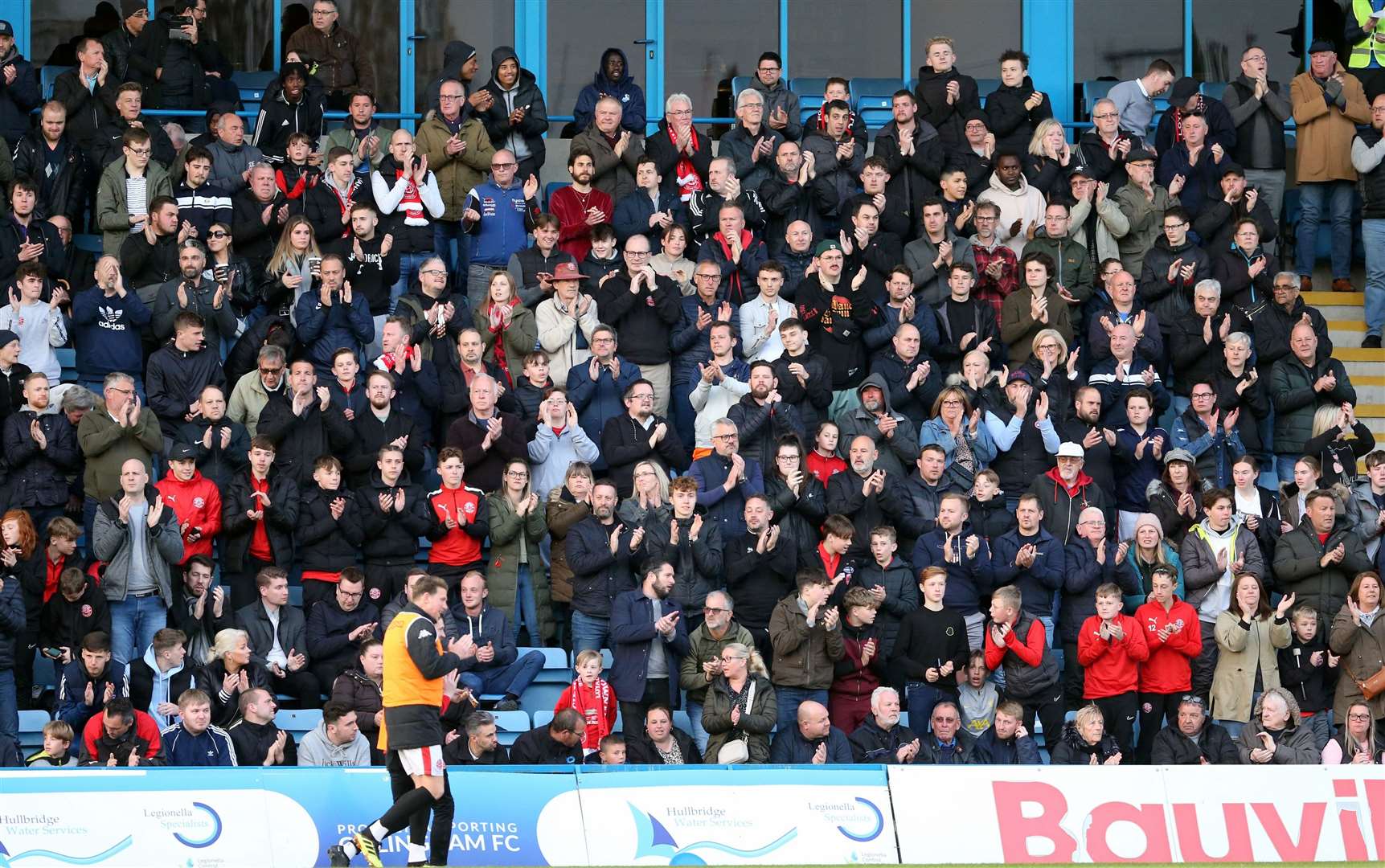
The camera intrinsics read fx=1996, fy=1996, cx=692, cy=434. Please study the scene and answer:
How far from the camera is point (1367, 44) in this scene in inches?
770

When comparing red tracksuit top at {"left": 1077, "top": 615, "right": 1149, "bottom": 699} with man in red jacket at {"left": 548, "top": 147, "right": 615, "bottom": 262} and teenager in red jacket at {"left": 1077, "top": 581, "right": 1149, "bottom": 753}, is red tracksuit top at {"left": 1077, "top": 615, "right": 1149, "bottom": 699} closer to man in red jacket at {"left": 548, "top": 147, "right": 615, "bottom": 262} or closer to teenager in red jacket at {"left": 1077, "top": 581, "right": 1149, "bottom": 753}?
teenager in red jacket at {"left": 1077, "top": 581, "right": 1149, "bottom": 753}

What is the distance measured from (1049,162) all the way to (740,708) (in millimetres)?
6633

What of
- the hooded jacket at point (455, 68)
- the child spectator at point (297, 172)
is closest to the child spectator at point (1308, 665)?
the hooded jacket at point (455, 68)

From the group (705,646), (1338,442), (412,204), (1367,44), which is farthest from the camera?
(1367,44)

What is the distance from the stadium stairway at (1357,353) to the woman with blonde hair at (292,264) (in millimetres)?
9042

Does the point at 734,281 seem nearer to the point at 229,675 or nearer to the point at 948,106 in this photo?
the point at 948,106

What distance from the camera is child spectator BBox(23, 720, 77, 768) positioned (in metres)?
12.9

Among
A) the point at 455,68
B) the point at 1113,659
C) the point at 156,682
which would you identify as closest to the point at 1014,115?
the point at 455,68

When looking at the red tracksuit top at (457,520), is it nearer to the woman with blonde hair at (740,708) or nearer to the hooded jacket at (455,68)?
the woman with blonde hair at (740,708)

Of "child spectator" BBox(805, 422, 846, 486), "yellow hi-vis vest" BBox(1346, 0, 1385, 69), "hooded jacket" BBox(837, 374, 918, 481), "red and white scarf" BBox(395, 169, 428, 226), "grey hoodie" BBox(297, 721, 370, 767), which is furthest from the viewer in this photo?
"yellow hi-vis vest" BBox(1346, 0, 1385, 69)

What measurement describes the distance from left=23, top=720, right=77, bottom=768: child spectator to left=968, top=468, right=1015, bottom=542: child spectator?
22.2 feet

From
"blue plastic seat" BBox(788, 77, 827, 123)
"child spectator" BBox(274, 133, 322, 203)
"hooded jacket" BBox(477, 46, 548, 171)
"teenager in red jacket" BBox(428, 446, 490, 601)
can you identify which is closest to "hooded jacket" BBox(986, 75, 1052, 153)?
"blue plastic seat" BBox(788, 77, 827, 123)

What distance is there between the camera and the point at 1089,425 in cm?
1603

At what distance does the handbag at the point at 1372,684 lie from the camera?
14.6m
